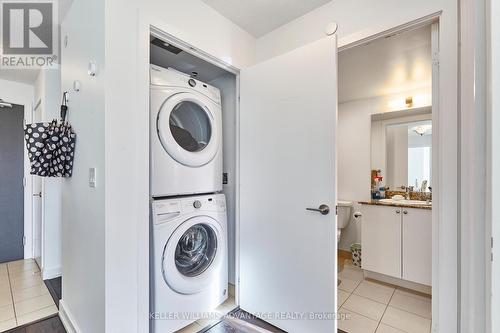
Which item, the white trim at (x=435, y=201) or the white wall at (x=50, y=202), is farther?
the white wall at (x=50, y=202)

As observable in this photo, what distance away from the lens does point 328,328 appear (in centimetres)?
139

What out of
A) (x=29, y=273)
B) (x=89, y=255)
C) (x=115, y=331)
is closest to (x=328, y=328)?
(x=115, y=331)

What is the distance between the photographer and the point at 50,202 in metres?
2.44

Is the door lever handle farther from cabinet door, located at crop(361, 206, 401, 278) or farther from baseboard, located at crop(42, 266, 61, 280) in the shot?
baseboard, located at crop(42, 266, 61, 280)

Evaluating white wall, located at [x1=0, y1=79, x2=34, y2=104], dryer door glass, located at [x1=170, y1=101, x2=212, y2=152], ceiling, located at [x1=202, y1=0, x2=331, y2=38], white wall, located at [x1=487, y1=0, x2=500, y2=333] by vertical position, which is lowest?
white wall, located at [x1=487, y1=0, x2=500, y2=333]

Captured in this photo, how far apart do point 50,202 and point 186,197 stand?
186cm

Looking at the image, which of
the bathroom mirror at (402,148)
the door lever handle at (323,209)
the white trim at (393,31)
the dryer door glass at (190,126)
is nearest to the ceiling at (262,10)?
the white trim at (393,31)

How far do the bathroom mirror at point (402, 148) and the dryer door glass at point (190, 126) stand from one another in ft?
7.90

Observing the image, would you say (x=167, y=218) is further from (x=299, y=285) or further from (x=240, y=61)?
(x=240, y=61)

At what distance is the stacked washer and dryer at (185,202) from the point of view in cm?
146

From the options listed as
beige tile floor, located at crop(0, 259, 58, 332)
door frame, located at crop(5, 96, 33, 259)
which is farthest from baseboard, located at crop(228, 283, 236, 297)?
door frame, located at crop(5, 96, 33, 259)

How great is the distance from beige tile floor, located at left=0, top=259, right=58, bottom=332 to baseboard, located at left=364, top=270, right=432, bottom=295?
3001 millimetres

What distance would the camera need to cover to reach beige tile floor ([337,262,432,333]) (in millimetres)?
1714

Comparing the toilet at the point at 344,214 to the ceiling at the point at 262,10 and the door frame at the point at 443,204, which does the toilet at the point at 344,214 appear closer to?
the door frame at the point at 443,204
